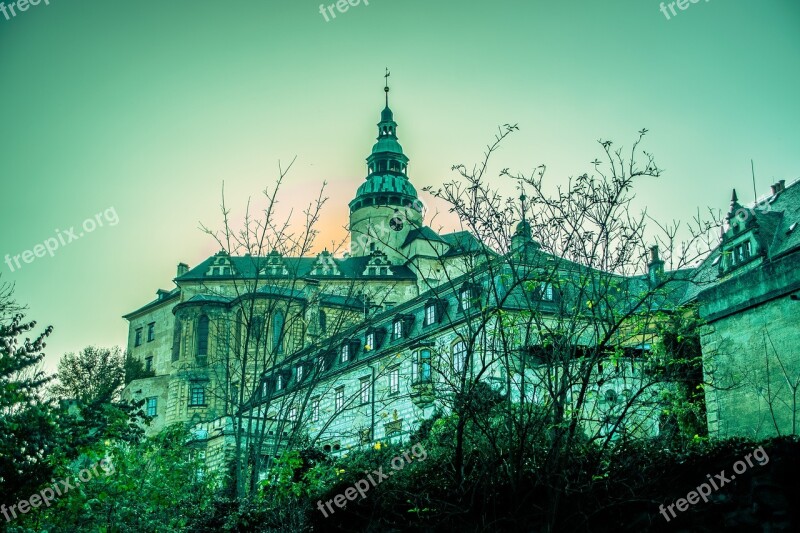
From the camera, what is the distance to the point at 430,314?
3391cm

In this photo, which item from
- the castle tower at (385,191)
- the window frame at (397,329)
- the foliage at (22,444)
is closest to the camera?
the foliage at (22,444)

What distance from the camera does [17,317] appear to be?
434 inches

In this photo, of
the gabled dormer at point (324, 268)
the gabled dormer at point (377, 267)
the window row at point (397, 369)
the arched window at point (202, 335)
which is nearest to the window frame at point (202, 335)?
the arched window at point (202, 335)

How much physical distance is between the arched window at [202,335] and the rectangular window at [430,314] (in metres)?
29.5

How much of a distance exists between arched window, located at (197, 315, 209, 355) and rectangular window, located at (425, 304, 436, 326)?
29.5 m

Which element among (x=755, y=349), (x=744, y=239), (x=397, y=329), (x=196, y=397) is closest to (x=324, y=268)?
(x=196, y=397)

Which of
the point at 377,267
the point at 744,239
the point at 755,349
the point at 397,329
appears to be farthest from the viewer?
the point at 377,267

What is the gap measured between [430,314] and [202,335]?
1197 inches

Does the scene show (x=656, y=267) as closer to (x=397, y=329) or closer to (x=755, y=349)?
(x=397, y=329)

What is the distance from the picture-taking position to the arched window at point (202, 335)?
195 feet

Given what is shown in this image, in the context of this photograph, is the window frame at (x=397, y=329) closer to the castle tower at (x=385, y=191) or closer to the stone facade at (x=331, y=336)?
the stone facade at (x=331, y=336)

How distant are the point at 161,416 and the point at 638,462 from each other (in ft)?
177

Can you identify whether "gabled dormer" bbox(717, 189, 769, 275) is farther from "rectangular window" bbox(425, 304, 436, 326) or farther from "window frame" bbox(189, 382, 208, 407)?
"window frame" bbox(189, 382, 208, 407)

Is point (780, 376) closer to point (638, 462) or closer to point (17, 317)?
point (638, 462)
